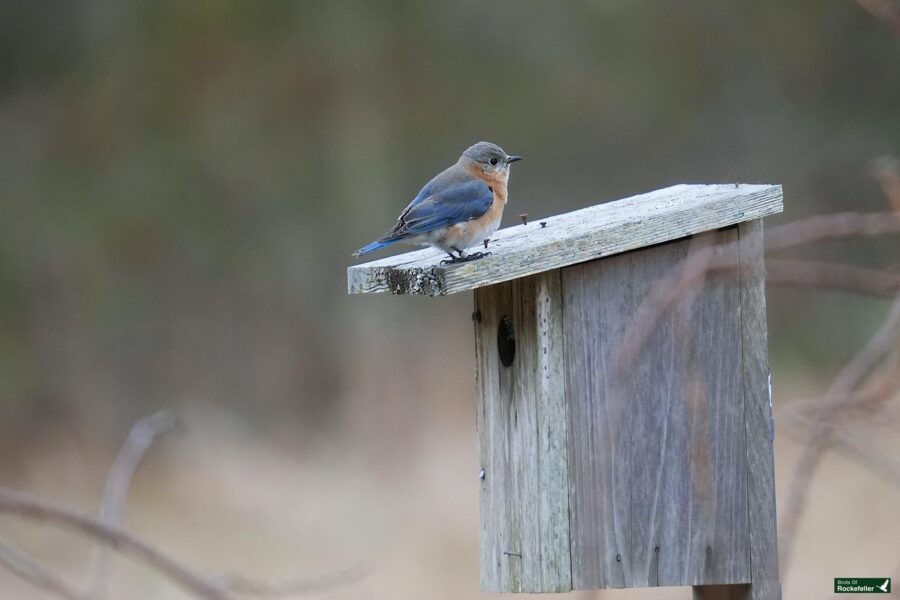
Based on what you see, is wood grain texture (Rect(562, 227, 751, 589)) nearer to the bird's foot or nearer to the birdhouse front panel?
the birdhouse front panel

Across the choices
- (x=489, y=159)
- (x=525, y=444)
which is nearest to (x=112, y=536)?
(x=525, y=444)

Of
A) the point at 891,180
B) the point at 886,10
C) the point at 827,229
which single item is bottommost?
the point at 827,229

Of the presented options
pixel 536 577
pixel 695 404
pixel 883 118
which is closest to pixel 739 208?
pixel 695 404

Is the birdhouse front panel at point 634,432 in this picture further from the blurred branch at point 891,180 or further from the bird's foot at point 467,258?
the blurred branch at point 891,180

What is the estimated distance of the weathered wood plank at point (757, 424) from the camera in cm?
286

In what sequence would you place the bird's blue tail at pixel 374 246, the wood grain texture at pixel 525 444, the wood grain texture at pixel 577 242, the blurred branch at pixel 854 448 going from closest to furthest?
the blurred branch at pixel 854 448, the wood grain texture at pixel 577 242, the wood grain texture at pixel 525 444, the bird's blue tail at pixel 374 246

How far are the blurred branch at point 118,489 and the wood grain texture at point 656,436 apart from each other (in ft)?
3.70

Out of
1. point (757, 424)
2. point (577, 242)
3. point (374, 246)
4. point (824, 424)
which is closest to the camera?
point (824, 424)

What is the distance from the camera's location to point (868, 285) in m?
1.34

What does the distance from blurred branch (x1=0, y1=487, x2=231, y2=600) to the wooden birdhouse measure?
141cm

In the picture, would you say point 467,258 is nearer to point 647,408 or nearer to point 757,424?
point 647,408

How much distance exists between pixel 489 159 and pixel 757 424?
1.19 metres

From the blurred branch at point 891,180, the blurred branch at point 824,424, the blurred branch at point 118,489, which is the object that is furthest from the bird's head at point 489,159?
the blurred branch at point 824,424

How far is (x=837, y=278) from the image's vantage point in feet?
4.36
